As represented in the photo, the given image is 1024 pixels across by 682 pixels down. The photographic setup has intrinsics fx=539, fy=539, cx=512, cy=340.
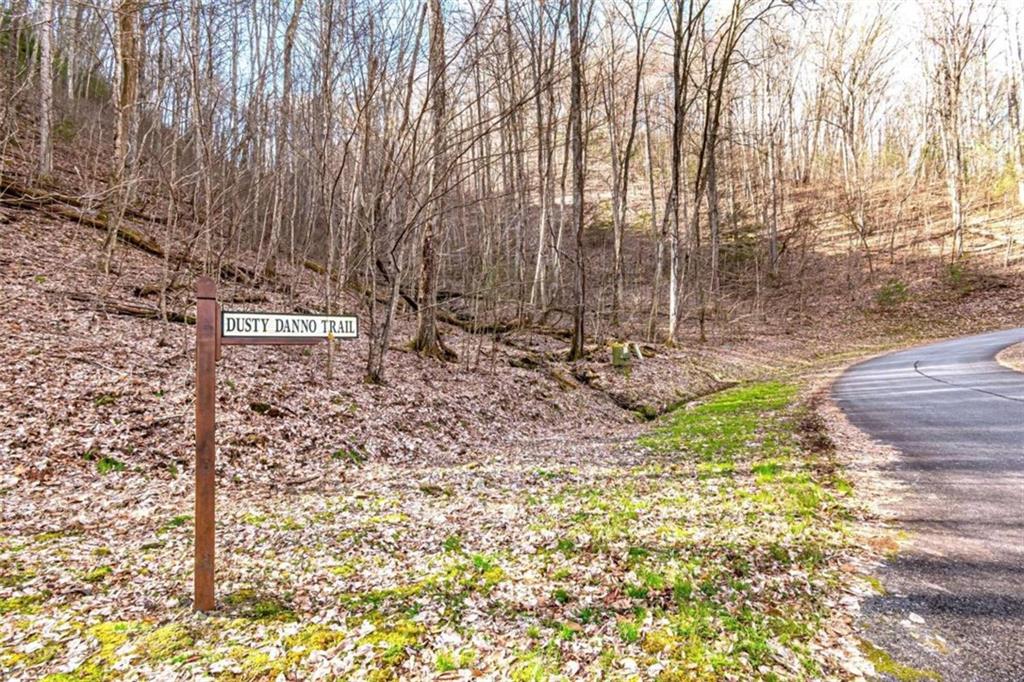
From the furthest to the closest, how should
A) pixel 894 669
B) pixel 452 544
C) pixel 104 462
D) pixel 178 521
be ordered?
pixel 104 462
pixel 178 521
pixel 452 544
pixel 894 669

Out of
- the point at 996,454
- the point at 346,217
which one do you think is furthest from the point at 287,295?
the point at 996,454

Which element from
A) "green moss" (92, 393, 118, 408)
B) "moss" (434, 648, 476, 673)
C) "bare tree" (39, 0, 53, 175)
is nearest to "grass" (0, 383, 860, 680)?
"moss" (434, 648, 476, 673)

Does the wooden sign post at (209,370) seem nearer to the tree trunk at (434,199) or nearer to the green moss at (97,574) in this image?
the green moss at (97,574)

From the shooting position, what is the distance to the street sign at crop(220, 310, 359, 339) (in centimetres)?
357

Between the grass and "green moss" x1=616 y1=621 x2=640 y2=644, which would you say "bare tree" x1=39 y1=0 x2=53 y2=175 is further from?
"green moss" x1=616 y1=621 x2=640 y2=644

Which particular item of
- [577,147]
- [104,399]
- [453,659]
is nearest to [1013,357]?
[577,147]

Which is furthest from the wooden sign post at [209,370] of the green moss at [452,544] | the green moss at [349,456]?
the green moss at [349,456]

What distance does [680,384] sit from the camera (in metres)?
14.5

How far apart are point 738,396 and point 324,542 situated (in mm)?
10606

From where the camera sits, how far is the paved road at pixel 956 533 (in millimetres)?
3135

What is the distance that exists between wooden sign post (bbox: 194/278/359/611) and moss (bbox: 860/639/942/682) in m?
4.11

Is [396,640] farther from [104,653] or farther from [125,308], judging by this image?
[125,308]

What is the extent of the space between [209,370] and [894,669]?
442cm

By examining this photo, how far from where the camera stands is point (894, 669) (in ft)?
9.70
